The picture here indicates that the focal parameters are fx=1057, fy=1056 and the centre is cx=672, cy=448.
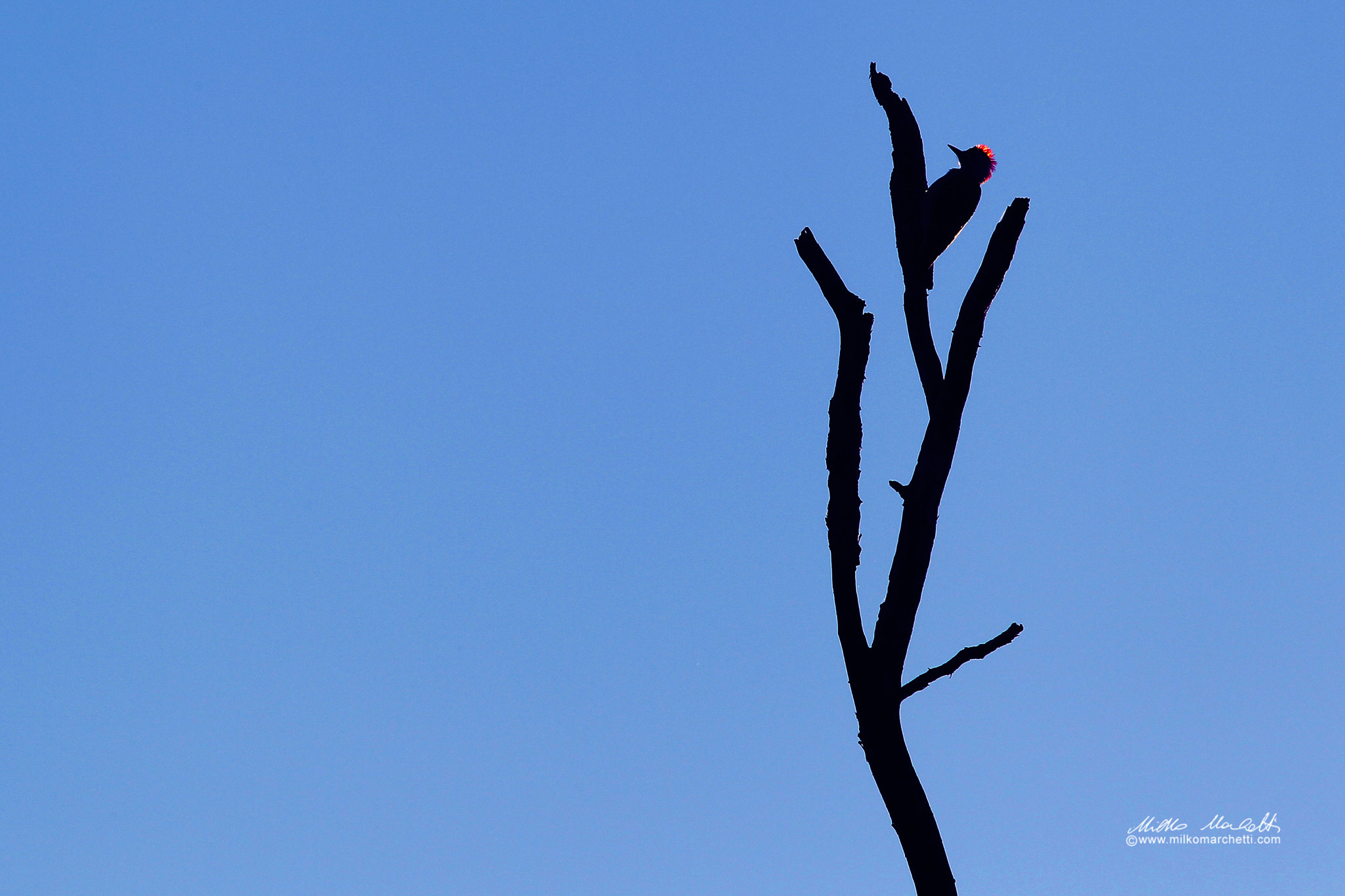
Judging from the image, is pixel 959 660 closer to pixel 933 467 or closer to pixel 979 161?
pixel 933 467

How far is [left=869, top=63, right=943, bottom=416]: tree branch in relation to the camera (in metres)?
4.80

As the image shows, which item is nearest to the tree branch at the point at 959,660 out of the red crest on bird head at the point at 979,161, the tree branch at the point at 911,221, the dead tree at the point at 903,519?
the dead tree at the point at 903,519

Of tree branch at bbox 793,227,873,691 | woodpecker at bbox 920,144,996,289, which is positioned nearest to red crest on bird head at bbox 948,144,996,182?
woodpecker at bbox 920,144,996,289

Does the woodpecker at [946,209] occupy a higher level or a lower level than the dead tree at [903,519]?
higher

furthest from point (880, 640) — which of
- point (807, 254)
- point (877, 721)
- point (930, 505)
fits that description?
point (807, 254)

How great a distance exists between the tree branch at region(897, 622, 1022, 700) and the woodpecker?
1.71 meters

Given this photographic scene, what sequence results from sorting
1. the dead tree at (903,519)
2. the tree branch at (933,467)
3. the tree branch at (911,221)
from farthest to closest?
the tree branch at (911,221) → the tree branch at (933,467) → the dead tree at (903,519)

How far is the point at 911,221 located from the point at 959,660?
6.88 ft

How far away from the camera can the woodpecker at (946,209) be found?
5141 mm

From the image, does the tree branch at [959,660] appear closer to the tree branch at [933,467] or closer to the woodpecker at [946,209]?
the tree branch at [933,467]

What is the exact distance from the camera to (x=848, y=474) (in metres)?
4.52

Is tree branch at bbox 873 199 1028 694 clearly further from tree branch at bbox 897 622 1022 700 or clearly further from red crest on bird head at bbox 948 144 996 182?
red crest on bird head at bbox 948 144 996 182

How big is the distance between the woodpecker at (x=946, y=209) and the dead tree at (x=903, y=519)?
210 millimetres

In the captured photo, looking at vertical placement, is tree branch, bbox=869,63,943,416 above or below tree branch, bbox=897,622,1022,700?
above
